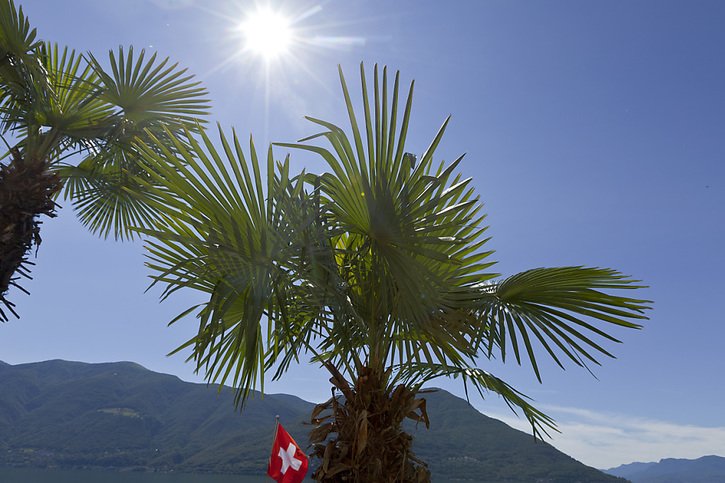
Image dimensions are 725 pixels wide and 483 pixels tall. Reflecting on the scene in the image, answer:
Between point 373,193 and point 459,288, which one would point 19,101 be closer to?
point 373,193

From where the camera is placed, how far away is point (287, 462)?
7.78 m

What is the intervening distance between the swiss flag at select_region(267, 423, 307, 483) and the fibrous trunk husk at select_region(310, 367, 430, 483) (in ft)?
13.9

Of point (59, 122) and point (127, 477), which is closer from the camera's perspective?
point (59, 122)

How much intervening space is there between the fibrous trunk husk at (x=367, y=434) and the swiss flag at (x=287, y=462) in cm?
423

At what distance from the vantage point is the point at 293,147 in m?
3.44

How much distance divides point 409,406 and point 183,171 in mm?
2163

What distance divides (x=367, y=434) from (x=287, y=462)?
15.6 feet

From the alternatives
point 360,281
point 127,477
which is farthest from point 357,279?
point 127,477

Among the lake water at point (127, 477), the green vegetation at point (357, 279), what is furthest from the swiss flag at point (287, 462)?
the lake water at point (127, 477)

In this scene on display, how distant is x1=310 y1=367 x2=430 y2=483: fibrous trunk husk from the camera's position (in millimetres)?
3566

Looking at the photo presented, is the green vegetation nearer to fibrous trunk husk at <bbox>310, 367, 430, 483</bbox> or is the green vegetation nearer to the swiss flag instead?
fibrous trunk husk at <bbox>310, 367, 430, 483</bbox>

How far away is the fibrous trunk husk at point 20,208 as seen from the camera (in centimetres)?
514

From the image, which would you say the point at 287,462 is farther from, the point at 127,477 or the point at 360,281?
the point at 127,477

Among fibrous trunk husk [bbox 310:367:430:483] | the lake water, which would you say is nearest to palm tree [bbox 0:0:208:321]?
fibrous trunk husk [bbox 310:367:430:483]
